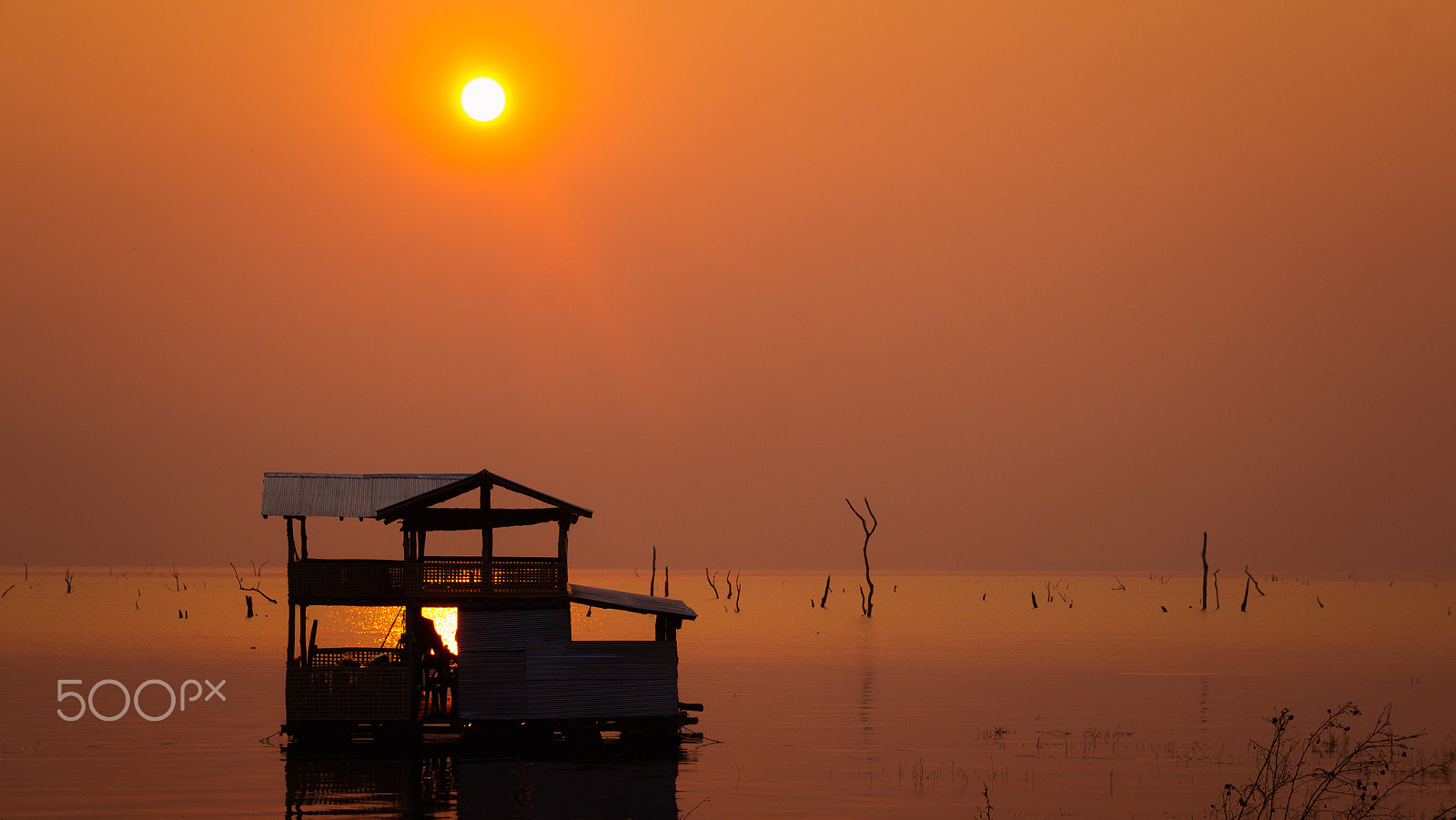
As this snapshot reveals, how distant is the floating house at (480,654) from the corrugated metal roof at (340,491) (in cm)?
75

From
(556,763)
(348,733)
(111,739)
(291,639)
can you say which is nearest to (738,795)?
(556,763)

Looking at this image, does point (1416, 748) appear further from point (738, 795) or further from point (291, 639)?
point (291, 639)

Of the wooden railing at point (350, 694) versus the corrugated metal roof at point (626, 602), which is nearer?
the wooden railing at point (350, 694)

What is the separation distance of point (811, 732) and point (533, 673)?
1135cm

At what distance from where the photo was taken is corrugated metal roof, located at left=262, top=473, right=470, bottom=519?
41.2 meters

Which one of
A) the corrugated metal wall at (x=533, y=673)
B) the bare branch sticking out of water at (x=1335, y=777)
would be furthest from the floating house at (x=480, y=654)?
the bare branch sticking out of water at (x=1335, y=777)

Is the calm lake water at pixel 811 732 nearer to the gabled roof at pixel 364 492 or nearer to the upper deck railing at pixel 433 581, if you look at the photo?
the upper deck railing at pixel 433 581

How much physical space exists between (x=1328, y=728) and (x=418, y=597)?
96.7ft

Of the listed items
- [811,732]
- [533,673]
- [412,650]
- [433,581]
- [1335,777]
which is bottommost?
[811,732]

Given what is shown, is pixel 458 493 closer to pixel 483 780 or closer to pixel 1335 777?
pixel 483 780

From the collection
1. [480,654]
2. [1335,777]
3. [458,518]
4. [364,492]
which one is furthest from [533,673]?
[1335,777]

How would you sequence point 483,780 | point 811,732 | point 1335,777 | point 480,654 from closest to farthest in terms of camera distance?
1. point 1335,777
2. point 483,780
3. point 480,654
4. point 811,732

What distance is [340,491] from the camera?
41.8 m

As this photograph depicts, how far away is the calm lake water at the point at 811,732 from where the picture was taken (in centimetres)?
3388
